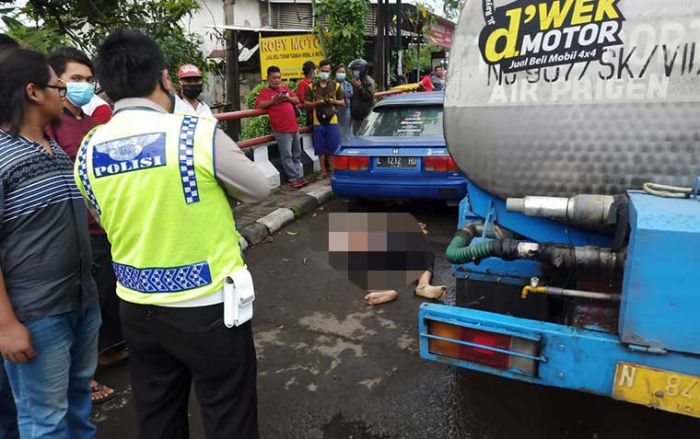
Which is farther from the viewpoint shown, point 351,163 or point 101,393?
point 351,163

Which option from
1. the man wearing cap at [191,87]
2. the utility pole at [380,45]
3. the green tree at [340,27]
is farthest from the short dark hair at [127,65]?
the utility pole at [380,45]

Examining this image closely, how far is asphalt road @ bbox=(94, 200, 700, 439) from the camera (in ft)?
8.78

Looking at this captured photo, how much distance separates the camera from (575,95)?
2023 millimetres

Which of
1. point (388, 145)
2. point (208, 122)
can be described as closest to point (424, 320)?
point (208, 122)

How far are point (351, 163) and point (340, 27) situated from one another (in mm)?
6773

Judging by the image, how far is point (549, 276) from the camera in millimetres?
2541

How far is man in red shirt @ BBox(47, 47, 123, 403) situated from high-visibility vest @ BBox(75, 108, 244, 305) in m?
1.01

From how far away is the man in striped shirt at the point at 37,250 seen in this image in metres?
1.81

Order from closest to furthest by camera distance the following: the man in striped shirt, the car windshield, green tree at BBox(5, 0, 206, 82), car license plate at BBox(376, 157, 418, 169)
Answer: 1. the man in striped shirt
2. green tree at BBox(5, 0, 206, 82)
3. car license plate at BBox(376, 157, 418, 169)
4. the car windshield

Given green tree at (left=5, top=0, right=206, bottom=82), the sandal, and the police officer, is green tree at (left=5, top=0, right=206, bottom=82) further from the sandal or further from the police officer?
the police officer

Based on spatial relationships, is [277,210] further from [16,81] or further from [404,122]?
[16,81]

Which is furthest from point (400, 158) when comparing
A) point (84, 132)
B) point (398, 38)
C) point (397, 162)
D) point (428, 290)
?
point (398, 38)

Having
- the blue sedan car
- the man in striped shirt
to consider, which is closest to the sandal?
the man in striped shirt

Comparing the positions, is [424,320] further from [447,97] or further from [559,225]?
[447,97]
